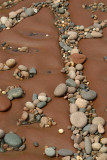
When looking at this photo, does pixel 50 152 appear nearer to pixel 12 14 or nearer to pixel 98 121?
pixel 98 121

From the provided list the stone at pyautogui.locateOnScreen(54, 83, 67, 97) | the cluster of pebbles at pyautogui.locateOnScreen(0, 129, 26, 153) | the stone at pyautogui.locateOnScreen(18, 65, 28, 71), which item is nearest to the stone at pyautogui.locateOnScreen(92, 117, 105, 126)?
the stone at pyautogui.locateOnScreen(54, 83, 67, 97)

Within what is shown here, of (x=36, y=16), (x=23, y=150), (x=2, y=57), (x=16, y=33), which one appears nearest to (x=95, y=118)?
(x=23, y=150)

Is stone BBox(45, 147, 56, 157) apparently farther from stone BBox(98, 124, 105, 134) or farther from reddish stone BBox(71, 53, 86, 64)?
reddish stone BBox(71, 53, 86, 64)

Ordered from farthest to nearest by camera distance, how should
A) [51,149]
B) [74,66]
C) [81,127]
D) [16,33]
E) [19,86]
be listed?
1. [16,33]
2. [74,66]
3. [19,86]
4. [81,127]
5. [51,149]

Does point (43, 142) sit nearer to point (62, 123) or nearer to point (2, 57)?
point (62, 123)

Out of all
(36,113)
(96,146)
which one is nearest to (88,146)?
(96,146)

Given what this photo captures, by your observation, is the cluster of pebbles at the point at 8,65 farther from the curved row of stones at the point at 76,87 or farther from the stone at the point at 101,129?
the stone at the point at 101,129
